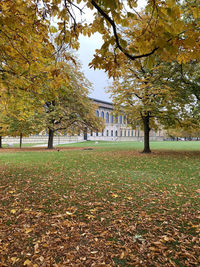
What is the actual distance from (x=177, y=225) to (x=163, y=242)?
2.50 feet

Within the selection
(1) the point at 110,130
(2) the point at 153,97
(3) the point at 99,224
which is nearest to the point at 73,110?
(2) the point at 153,97

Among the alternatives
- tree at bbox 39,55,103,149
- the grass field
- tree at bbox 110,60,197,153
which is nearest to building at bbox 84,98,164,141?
tree at bbox 39,55,103,149


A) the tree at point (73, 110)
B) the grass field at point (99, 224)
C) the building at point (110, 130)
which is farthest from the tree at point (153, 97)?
the building at point (110, 130)

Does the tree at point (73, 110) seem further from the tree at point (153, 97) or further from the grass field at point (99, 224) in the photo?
the grass field at point (99, 224)

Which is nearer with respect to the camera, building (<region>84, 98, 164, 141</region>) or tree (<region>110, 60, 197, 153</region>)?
tree (<region>110, 60, 197, 153</region>)

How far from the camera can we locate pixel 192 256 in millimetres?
2682

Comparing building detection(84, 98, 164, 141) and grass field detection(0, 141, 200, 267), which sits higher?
building detection(84, 98, 164, 141)

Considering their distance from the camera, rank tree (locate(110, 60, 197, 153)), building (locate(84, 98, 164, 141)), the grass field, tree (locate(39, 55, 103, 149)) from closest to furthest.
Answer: the grass field < tree (locate(110, 60, 197, 153)) < tree (locate(39, 55, 103, 149)) < building (locate(84, 98, 164, 141))

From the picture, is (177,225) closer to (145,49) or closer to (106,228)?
(106,228)

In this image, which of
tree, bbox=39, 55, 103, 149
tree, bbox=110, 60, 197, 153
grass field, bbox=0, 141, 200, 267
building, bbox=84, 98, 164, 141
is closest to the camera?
grass field, bbox=0, 141, 200, 267

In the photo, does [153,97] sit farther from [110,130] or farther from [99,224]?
[110,130]

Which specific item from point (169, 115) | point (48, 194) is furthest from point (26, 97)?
point (169, 115)

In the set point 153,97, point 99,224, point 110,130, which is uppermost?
point 153,97

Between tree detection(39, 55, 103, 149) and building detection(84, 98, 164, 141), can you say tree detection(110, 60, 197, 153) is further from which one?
building detection(84, 98, 164, 141)
